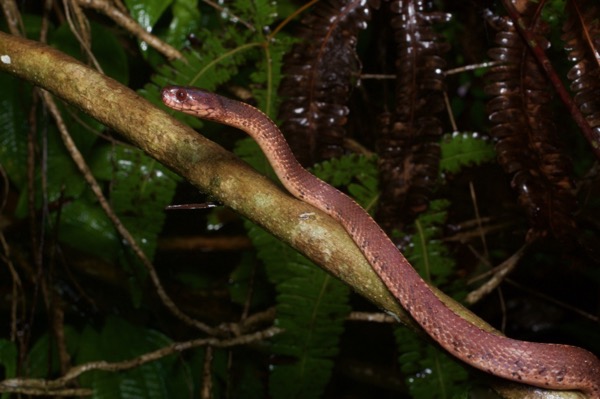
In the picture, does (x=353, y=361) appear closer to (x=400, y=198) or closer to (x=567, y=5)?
→ (x=400, y=198)

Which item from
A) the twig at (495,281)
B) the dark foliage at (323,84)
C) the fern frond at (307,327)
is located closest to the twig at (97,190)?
the fern frond at (307,327)

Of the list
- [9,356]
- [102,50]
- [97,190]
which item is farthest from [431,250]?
[9,356]

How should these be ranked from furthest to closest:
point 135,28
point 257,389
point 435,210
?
point 257,389, point 135,28, point 435,210

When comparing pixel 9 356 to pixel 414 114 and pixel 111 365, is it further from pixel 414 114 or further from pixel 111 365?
pixel 414 114

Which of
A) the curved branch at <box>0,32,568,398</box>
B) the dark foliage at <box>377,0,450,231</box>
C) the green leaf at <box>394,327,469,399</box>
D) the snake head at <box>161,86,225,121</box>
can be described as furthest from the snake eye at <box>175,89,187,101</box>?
the green leaf at <box>394,327,469,399</box>

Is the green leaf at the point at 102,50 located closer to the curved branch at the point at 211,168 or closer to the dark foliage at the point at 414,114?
the curved branch at the point at 211,168

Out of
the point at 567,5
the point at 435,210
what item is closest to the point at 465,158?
the point at 435,210

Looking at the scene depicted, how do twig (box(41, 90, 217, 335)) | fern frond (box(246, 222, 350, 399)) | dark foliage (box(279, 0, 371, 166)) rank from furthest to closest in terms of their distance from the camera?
1. twig (box(41, 90, 217, 335))
2. dark foliage (box(279, 0, 371, 166))
3. fern frond (box(246, 222, 350, 399))

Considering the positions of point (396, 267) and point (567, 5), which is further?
point (567, 5)

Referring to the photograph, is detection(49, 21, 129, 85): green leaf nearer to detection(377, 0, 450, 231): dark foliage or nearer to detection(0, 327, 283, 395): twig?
detection(0, 327, 283, 395): twig
